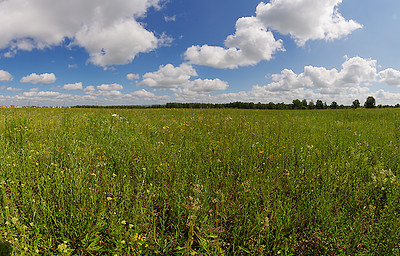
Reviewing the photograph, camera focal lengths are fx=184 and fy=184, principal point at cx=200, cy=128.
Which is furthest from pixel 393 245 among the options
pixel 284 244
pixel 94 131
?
pixel 94 131

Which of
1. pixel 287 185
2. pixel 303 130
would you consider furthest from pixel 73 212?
pixel 303 130

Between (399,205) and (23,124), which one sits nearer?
(399,205)

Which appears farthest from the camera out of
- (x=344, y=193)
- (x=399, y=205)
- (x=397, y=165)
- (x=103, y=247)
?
(x=397, y=165)

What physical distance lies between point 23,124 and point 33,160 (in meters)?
2.96

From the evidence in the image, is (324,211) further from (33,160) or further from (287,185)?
(33,160)

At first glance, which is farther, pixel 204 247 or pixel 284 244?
pixel 284 244

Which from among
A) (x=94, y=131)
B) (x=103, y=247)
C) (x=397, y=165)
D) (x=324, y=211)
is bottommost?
(x=103, y=247)

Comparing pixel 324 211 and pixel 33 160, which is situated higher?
pixel 33 160

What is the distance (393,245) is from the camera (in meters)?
1.82

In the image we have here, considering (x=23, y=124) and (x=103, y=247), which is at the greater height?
(x=23, y=124)

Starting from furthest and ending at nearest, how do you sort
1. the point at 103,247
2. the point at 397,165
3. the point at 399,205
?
the point at 397,165 < the point at 399,205 < the point at 103,247

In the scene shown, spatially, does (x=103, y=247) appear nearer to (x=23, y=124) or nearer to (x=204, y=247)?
(x=204, y=247)

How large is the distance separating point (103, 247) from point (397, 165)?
5068 mm

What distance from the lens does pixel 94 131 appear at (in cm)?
A: 543
